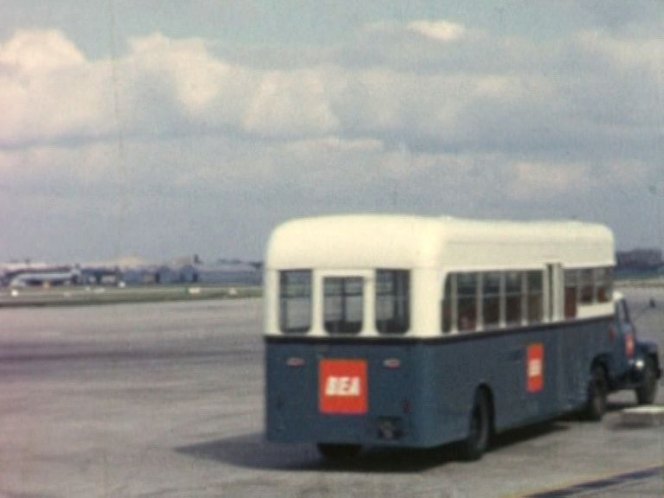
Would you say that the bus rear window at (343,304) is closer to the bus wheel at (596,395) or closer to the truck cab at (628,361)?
the bus wheel at (596,395)

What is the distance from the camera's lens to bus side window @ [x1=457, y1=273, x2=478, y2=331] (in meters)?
20.5

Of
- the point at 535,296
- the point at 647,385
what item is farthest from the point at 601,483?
the point at 647,385

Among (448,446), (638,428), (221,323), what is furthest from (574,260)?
(221,323)

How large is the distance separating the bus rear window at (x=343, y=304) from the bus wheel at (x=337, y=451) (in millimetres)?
1708

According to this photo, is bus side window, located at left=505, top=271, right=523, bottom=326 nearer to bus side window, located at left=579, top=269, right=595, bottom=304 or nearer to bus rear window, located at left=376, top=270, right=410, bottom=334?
bus rear window, located at left=376, top=270, right=410, bottom=334

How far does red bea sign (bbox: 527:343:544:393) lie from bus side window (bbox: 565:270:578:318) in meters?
1.37

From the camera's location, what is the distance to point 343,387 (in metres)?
19.8

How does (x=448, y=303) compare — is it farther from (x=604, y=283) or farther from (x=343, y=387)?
(x=604, y=283)

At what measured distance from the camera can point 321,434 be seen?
65.3ft

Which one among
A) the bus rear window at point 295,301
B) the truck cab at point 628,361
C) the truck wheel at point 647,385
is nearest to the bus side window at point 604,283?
the truck cab at point 628,361

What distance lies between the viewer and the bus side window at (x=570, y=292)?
80.1 feet

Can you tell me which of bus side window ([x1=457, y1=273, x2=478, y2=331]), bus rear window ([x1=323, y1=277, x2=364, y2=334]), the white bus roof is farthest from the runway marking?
bus rear window ([x1=323, y1=277, x2=364, y2=334])

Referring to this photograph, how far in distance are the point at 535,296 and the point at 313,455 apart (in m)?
3.58

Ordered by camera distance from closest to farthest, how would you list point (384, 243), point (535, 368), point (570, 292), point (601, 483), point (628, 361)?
point (601, 483), point (384, 243), point (535, 368), point (570, 292), point (628, 361)
